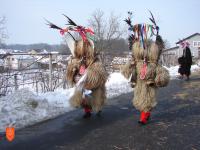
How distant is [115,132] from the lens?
7.05 metres

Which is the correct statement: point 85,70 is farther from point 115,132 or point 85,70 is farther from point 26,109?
point 26,109

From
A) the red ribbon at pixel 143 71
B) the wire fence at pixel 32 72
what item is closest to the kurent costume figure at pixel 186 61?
the wire fence at pixel 32 72

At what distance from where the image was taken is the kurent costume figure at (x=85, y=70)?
7.76m

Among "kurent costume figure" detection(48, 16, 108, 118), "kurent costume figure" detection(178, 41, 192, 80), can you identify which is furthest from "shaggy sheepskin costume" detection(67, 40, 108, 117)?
"kurent costume figure" detection(178, 41, 192, 80)

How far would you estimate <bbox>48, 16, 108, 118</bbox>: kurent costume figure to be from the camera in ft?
25.4

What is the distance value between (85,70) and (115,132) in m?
1.58

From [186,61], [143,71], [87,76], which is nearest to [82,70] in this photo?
[87,76]

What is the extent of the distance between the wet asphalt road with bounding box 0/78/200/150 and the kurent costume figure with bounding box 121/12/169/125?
0.52 m

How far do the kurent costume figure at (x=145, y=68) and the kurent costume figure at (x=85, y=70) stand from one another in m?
0.61

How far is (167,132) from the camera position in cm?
707

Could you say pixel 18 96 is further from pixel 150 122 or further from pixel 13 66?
pixel 150 122

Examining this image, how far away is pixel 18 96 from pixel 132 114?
3049 mm

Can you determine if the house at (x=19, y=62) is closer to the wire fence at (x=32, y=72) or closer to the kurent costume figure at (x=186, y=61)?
the wire fence at (x=32, y=72)

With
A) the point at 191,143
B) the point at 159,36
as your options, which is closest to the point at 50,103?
the point at 159,36
